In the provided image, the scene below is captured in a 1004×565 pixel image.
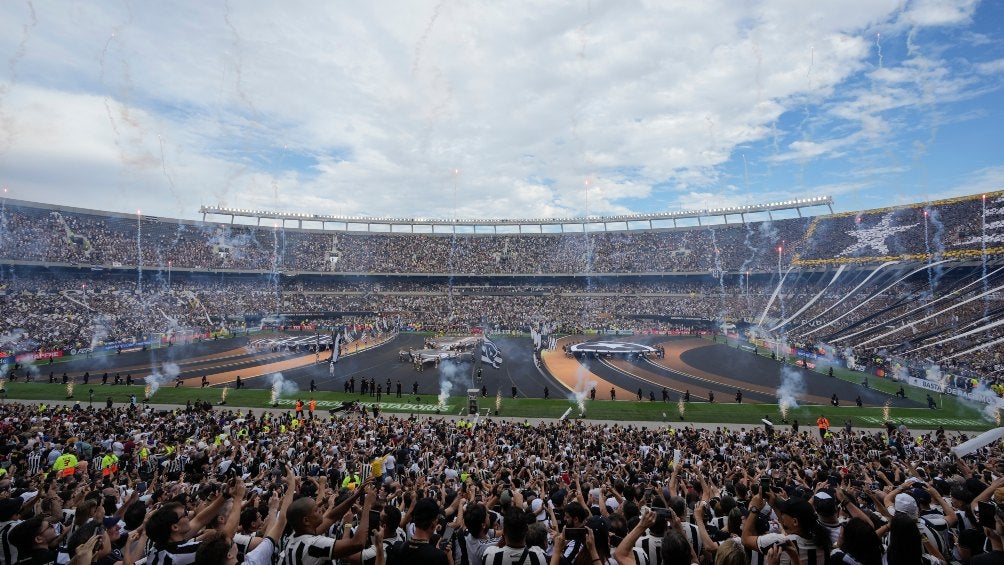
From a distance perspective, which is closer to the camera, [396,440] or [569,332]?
[396,440]

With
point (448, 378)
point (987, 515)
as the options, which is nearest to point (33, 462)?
point (987, 515)

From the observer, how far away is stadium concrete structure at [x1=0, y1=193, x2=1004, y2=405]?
137 feet

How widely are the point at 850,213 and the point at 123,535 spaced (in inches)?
3414

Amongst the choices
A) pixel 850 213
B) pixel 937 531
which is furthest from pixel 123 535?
pixel 850 213

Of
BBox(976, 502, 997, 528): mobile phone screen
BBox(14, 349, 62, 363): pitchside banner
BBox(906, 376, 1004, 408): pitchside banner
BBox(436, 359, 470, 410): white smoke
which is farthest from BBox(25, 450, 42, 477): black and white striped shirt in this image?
BBox(906, 376, 1004, 408): pitchside banner

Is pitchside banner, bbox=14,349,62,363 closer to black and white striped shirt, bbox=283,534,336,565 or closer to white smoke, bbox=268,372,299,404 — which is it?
white smoke, bbox=268,372,299,404

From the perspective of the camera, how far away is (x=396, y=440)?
17.4m

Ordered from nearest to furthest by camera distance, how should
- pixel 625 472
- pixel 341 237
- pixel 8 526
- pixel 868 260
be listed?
1. pixel 8 526
2. pixel 625 472
3. pixel 868 260
4. pixel 341 237

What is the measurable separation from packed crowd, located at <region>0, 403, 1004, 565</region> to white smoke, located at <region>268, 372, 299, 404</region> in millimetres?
8518

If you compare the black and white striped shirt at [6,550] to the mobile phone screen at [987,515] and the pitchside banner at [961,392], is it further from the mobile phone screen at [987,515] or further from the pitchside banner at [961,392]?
the pitchside banner at [961,392]

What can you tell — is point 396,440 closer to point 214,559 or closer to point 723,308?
point 214,559

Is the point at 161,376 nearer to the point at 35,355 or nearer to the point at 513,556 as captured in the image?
the point at 35,355

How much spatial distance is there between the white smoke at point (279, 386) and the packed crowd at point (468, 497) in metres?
8.52

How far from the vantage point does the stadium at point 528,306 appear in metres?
38.3
